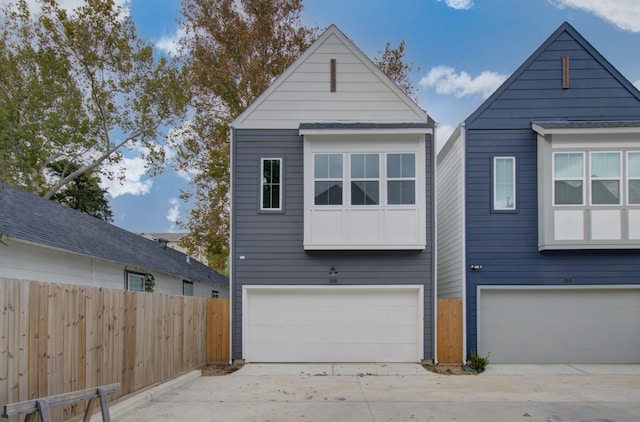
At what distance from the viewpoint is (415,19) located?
17859 mm

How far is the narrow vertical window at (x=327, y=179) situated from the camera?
41.9 ft

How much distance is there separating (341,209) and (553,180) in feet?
16.6

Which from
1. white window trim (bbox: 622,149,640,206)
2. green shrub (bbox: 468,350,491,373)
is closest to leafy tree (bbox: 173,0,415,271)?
white window trim (bbox: 622,149,640,206)

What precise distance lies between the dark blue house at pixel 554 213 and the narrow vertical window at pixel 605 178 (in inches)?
0.9

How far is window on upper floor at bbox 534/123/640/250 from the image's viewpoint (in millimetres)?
12203

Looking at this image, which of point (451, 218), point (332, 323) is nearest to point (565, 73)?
point (451, 218)

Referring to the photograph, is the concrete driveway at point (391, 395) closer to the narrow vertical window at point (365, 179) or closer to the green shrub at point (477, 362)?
the green shrub at point (477, 362)

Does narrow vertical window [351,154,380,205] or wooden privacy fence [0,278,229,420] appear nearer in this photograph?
wooden privacy fence [0,278,229,420]

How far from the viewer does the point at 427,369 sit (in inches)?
473

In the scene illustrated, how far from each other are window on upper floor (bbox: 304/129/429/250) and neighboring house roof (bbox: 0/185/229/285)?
5116mm

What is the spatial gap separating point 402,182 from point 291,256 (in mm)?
3247

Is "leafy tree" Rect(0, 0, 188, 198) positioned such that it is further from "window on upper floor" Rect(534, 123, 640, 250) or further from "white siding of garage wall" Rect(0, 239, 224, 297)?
"window on upper floor" Rect(534, 123, 640, 250)

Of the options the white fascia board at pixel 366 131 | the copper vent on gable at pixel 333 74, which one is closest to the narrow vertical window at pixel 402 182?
the white fascia board at pixel 366 131

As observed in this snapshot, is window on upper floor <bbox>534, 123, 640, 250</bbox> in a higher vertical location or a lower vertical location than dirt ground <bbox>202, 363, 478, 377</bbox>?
higher
